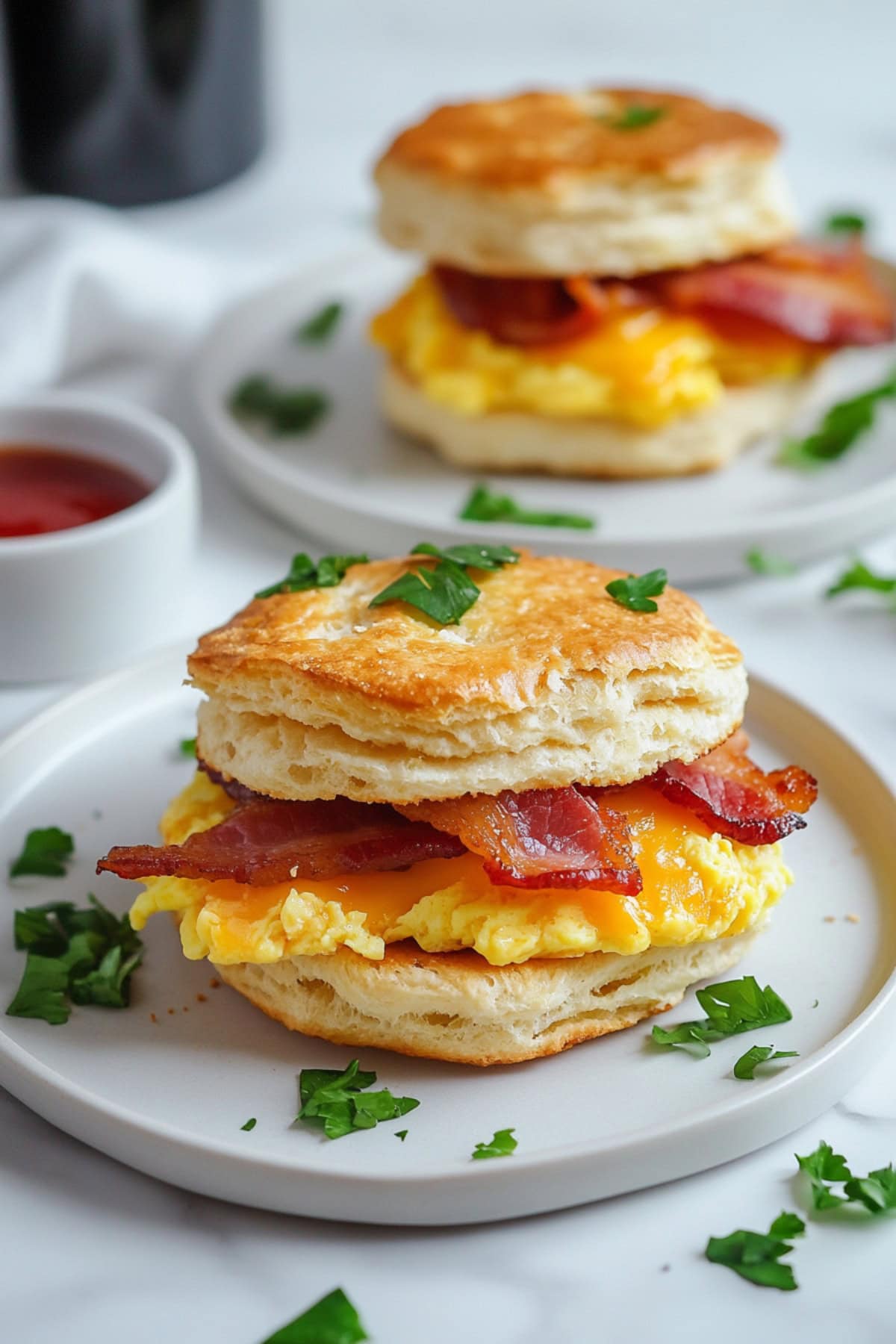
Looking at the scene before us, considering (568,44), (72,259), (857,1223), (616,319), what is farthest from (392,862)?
(568,44)

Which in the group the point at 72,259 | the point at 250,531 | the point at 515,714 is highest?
the point at 515,714

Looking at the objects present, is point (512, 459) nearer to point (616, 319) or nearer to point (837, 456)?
point (616, 319)

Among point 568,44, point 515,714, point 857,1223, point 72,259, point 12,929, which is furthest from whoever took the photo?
point 568,44

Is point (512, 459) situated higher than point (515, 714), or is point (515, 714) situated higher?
point (515, 714)

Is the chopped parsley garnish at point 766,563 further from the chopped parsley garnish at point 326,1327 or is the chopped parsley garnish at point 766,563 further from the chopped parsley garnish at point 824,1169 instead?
the chopped parsley garnish at point 326,1327

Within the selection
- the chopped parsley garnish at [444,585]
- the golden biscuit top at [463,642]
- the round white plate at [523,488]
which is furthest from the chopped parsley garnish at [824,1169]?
the round white plate at [523,488]

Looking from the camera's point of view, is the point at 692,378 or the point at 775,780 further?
the point at 692,378

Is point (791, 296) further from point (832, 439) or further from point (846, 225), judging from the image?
point (846, 225)

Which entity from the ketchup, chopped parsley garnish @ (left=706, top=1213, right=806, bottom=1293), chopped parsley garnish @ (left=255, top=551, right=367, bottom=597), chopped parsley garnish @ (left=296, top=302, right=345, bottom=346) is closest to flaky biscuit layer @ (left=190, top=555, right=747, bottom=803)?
chopped parsley garnish @ (left=255, top=551, right=367, bottom=597)
